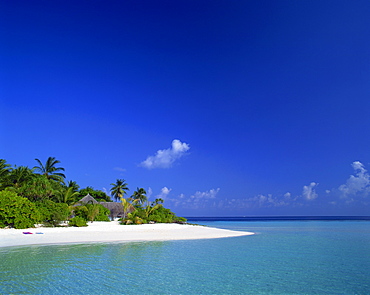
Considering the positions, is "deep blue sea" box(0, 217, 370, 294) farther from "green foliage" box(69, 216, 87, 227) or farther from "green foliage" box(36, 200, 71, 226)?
"green foliage" box(69, 216, 87, 227)

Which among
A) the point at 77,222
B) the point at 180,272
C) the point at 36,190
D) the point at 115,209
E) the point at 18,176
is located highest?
the point at 18,176

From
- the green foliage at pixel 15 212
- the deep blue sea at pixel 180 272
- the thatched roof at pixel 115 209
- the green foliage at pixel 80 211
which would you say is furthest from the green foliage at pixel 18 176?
the deep blue sea at pixel 180 272

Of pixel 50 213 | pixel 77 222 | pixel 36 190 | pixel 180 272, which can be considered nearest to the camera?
pixel 180 272

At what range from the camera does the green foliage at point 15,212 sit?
25516mm

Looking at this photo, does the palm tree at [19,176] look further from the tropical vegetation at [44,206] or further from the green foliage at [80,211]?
the green foliage at [80,211]

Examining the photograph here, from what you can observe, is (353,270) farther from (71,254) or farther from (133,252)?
(71,254)

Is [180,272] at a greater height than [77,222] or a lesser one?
lesser

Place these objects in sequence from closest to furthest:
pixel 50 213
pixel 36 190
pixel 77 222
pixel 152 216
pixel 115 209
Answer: pixel 50 213, pixel 77 222, pixel 36 190, pixel 152 216, pixel 115 209

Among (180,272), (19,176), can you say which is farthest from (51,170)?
(180,272)

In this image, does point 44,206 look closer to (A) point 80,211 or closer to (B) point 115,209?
(A) point 80,211

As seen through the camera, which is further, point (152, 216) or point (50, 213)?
point (152, 216)

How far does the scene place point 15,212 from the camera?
85.6 feet

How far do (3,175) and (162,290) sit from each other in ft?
110

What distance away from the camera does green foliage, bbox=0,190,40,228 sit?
1005 inches
